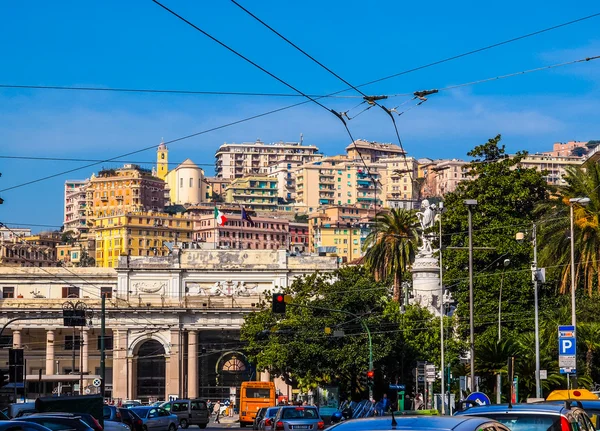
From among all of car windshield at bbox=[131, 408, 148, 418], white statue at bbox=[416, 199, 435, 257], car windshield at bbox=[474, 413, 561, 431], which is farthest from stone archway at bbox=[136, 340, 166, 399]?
car windshield at bbox=[474, 413, 561, 431]

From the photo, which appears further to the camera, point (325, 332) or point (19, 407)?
point (325, 332)

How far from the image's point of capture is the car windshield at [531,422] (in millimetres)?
12344

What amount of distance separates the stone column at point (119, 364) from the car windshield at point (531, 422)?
92.5 metres

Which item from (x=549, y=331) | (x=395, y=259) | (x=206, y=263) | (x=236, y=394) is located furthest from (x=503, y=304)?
(x=206, y=263)

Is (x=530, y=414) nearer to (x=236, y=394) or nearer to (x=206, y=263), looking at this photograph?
(x=236, y=394)

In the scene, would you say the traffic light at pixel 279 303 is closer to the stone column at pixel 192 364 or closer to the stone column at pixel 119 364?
the stone column at pixel 119 364

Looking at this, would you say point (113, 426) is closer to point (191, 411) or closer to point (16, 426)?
point (16, 426)

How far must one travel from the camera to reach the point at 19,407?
30266 millimetres

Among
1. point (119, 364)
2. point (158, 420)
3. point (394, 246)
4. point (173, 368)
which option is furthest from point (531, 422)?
point (119, 364)

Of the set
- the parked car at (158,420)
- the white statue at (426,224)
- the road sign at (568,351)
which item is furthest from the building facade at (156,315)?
the road sign at (568,351)

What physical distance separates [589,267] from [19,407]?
3181 cm

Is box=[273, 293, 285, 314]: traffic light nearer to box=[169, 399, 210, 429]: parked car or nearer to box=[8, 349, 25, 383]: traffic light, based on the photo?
box=[8, 349, 25, 383]: traffic light

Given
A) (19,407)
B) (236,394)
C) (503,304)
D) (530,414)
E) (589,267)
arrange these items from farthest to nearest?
(236,394) < (503,304) < (589,267) < (19,407) < (530,414)

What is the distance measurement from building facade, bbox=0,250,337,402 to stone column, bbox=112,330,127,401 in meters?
0.09
